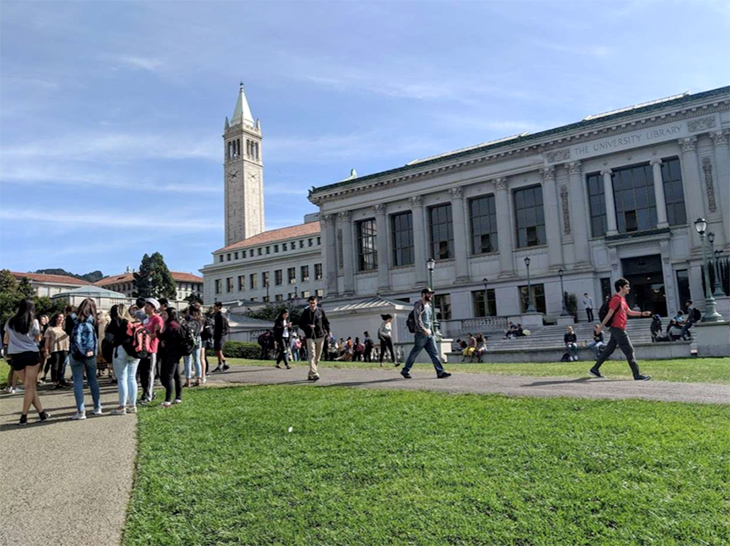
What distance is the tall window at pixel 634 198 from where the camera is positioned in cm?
3966

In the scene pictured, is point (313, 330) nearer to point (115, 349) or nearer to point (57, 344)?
point (115, 349)

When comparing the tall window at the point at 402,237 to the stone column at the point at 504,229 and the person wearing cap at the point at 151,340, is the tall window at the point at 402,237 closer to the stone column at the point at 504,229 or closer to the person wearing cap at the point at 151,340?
the stone column at the point at 504,229

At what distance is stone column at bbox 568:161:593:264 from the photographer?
4097 centimetres

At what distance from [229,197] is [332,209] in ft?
225

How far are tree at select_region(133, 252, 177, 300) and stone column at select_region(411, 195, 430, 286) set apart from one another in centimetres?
5205

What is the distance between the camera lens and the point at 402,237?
169ft

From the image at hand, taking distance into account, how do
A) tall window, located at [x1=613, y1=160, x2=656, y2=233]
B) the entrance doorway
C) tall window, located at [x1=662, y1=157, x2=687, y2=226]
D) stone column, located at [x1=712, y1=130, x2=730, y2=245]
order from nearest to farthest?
stone column, located at [x1=712, y1=130, x2=730, y2=245]
the entrance doorway
tall window, located at [x1=662, y1=157, x2=687, y2=226]
tall window, located at [x1=613, y1=160, x2=656, y2=233]

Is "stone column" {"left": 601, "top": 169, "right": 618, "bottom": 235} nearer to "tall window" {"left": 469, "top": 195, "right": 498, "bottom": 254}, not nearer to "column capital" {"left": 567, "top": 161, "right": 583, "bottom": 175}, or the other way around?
"column capital" {"left": 567, "top": 161, "right": 583, "bottom": 175}

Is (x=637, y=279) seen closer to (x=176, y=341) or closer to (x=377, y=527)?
(x=176, y=341)

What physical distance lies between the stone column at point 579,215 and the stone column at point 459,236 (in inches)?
347

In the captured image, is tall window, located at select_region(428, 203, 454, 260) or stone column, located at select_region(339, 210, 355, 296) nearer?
tall window, located at select_region(428, 203, 454, 260)

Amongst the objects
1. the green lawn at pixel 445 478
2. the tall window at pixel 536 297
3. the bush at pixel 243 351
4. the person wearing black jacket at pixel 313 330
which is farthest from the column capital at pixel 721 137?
the green lawn at pixel 445 478

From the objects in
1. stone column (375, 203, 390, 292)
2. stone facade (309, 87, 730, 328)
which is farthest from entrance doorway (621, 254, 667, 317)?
stone column (375, 203, 390, 292)

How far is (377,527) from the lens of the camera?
4.47 meters
